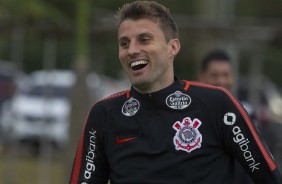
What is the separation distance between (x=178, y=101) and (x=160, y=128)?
18cm

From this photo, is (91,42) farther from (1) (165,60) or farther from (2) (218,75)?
(1) (165,60)

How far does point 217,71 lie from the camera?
7461mm

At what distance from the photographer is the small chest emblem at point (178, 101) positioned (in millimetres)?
4598

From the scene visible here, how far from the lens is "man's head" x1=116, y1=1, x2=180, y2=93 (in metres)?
4.57

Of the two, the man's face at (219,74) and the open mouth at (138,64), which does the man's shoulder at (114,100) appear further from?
the man's face at (219,74)

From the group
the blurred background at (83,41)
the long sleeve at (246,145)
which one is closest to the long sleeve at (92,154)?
the long sleeve at (246,145)

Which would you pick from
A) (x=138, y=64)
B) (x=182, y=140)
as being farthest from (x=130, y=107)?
(x=182, y=140)

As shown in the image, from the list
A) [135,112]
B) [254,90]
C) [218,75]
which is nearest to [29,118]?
[254,90]

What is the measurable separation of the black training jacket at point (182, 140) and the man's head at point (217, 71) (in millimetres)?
2706

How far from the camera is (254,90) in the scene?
518 inches

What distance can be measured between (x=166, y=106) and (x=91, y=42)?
31.8 feet

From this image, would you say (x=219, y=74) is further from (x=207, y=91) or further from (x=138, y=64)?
(x=138, y=64)

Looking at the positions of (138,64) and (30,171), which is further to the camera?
(30,171)

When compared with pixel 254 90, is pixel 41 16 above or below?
above
